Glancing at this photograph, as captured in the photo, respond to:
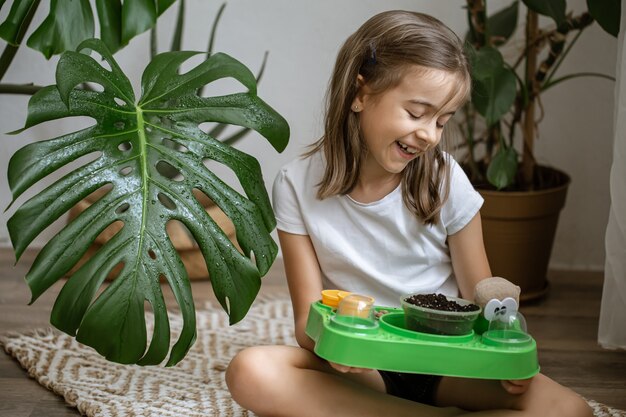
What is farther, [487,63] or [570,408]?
[487,63]

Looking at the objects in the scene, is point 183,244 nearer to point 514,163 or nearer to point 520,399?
point 514,163

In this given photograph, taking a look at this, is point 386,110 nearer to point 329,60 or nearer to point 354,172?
point 354,172

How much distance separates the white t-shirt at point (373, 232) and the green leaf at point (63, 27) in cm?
52

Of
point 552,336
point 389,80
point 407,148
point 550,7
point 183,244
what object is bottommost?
point 552,336

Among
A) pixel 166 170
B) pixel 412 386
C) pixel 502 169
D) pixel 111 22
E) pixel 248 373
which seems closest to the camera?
pixel 248 373

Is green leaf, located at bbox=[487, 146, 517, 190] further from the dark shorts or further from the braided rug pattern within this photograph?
the dark shorts

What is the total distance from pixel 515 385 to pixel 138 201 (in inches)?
24.5

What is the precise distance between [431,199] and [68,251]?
581mm

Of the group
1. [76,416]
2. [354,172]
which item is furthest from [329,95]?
[76,416]

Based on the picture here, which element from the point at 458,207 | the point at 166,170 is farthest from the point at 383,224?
the point at 166,170

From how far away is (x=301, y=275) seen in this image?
5.13ft

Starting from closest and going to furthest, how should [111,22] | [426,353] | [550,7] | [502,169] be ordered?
[426,353]
[111,22]
[550,7]
[502,169]

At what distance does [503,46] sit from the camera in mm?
2490

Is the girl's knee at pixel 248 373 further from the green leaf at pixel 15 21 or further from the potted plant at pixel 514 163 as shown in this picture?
the potted plant at pixel 514 163
